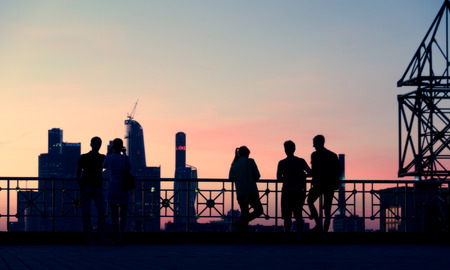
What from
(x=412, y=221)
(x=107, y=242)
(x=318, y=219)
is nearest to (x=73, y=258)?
(x=107, y=242)

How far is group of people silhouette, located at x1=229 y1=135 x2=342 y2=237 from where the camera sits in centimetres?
1367

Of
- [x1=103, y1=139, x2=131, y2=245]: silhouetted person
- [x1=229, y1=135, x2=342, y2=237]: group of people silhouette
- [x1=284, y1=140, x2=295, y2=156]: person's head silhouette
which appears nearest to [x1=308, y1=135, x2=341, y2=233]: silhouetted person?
[x1=229, y1=135, x2=342, y2=237]: group of people silhouette

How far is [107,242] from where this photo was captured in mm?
13453

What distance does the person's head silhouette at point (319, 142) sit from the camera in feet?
44.5

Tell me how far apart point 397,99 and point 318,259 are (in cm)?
3417

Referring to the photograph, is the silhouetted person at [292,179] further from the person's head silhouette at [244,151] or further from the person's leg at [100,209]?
the person's leg at [100,209]

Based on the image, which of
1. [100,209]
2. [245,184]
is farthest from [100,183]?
[245,184]

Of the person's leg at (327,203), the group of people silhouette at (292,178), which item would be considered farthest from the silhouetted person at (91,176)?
the person's leg at (327,203)

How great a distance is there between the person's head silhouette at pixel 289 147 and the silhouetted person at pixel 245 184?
24.5 inches

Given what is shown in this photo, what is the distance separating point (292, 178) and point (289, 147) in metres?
0.55

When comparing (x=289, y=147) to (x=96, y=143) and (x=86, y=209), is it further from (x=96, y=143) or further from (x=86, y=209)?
(x=86, y=209)

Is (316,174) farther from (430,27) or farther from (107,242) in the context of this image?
(430,27)

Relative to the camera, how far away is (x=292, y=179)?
44.9 ft

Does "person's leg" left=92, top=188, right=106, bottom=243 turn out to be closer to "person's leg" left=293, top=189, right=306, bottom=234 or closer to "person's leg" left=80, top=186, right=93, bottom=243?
"person's leg" left=80, top=186, right=93, bottom=243
